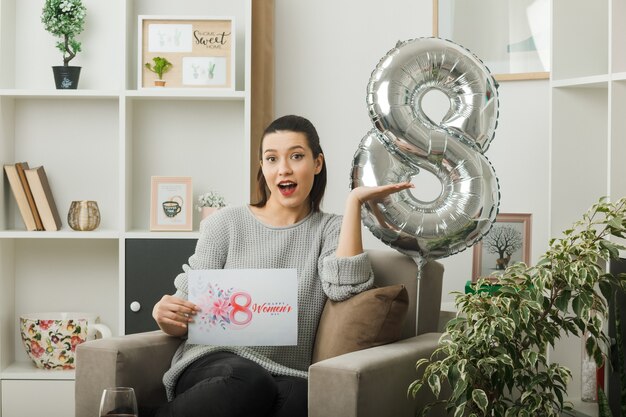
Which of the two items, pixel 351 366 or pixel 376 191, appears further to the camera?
pixel 376 191

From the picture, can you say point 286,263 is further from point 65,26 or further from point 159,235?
point 65,26

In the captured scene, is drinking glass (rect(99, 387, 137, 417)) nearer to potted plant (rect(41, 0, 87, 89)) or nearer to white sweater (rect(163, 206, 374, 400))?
white sweater (rect(163, 206, 374, 400))

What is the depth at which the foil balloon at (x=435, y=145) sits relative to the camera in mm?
2445

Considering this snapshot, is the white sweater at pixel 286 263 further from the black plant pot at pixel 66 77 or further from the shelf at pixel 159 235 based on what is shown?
the black plant pot at pixel 66 77

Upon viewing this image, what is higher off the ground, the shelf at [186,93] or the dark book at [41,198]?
the shelf at [186,93]

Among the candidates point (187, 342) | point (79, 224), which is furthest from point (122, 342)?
point (79, 224)

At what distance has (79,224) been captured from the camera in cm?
321

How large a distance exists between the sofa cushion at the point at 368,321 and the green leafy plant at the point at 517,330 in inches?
5.2

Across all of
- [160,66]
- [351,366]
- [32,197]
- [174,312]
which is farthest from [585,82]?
[32,197]

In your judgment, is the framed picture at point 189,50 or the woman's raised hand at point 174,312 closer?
the woman's raised hand at point 174,312

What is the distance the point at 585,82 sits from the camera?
260cm

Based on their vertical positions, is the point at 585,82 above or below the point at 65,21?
below

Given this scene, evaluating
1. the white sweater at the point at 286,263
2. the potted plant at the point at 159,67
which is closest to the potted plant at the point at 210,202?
the potted plant at the point at 159,67

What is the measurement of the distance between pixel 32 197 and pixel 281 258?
1.24 m
